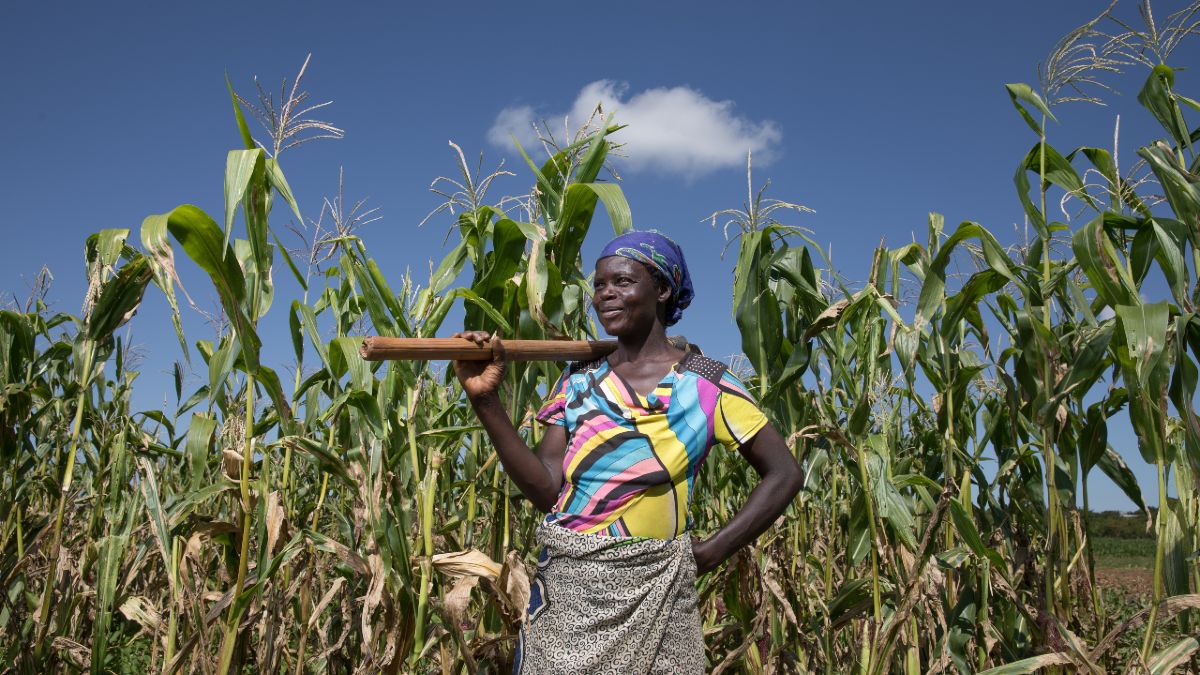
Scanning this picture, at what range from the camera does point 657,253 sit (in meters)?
2.21

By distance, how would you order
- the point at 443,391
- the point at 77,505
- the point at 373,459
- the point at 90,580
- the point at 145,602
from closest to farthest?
the point at 373,459, the point at 145,602, the point at 90,580, the point at 77,505, the point at 443,391

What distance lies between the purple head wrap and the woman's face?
0.07 ft

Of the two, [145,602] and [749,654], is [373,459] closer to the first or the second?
[145,602]

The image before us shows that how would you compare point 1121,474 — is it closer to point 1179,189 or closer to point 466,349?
point 1179,189

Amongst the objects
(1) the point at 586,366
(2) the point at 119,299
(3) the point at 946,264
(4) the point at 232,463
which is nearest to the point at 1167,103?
(3) the point at 946,264

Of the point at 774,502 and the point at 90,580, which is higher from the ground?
the point at 90,580

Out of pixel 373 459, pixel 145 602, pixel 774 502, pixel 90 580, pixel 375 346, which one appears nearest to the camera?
pixel 375 346

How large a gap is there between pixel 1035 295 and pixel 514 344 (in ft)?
6.11

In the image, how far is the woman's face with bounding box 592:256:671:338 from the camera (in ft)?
7.17

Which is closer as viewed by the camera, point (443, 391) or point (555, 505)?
point (555, 505)

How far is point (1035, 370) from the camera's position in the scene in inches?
110

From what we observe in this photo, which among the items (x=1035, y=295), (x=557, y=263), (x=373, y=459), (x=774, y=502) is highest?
(x=557, y=263)

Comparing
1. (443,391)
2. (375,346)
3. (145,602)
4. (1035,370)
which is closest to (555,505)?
(375,346)

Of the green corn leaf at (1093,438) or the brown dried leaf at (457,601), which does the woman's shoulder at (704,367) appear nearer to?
the brown dried leaf at (457,601)
